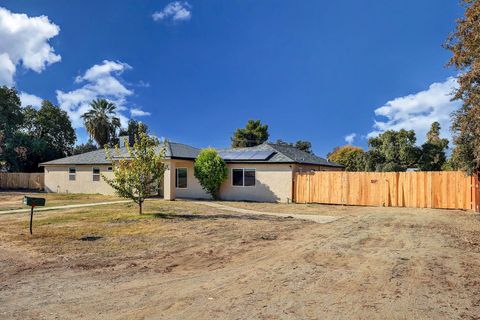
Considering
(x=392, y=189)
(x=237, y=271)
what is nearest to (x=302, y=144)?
(x=392, y=189)

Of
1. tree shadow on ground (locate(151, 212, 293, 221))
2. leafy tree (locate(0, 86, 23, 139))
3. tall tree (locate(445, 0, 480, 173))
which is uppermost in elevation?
leafy tree (locate(0, 86, 23, 139))

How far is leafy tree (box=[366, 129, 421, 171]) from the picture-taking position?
99.9 ft

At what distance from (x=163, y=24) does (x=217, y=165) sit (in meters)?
8.78

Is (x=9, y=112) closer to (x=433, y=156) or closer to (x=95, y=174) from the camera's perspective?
(x=95, y=174)

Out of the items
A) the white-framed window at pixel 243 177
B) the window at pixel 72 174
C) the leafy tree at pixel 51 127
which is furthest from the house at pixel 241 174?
the leafy tree at pixel 51 127

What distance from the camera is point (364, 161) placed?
33.0m

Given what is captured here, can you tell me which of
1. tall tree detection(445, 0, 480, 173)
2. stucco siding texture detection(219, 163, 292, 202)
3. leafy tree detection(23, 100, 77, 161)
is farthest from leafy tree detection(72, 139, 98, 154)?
tall tree detection(445, 0, 480, 173)

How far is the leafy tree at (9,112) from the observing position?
40281 mm

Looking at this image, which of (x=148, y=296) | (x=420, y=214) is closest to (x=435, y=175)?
(x=420, y=214)

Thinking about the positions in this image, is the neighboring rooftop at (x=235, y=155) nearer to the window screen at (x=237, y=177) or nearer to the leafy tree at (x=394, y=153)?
the window screen at (x=237, y=177)

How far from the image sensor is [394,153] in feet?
102

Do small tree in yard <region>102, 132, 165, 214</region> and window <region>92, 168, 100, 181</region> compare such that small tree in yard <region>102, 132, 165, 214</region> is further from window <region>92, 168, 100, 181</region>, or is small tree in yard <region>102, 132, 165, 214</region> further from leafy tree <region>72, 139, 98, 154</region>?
leafy tree <region>72, 139, 98, 154</region>

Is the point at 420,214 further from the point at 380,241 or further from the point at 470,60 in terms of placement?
the point at 380,241

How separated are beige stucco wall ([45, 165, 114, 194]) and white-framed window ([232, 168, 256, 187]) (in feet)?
30.7
